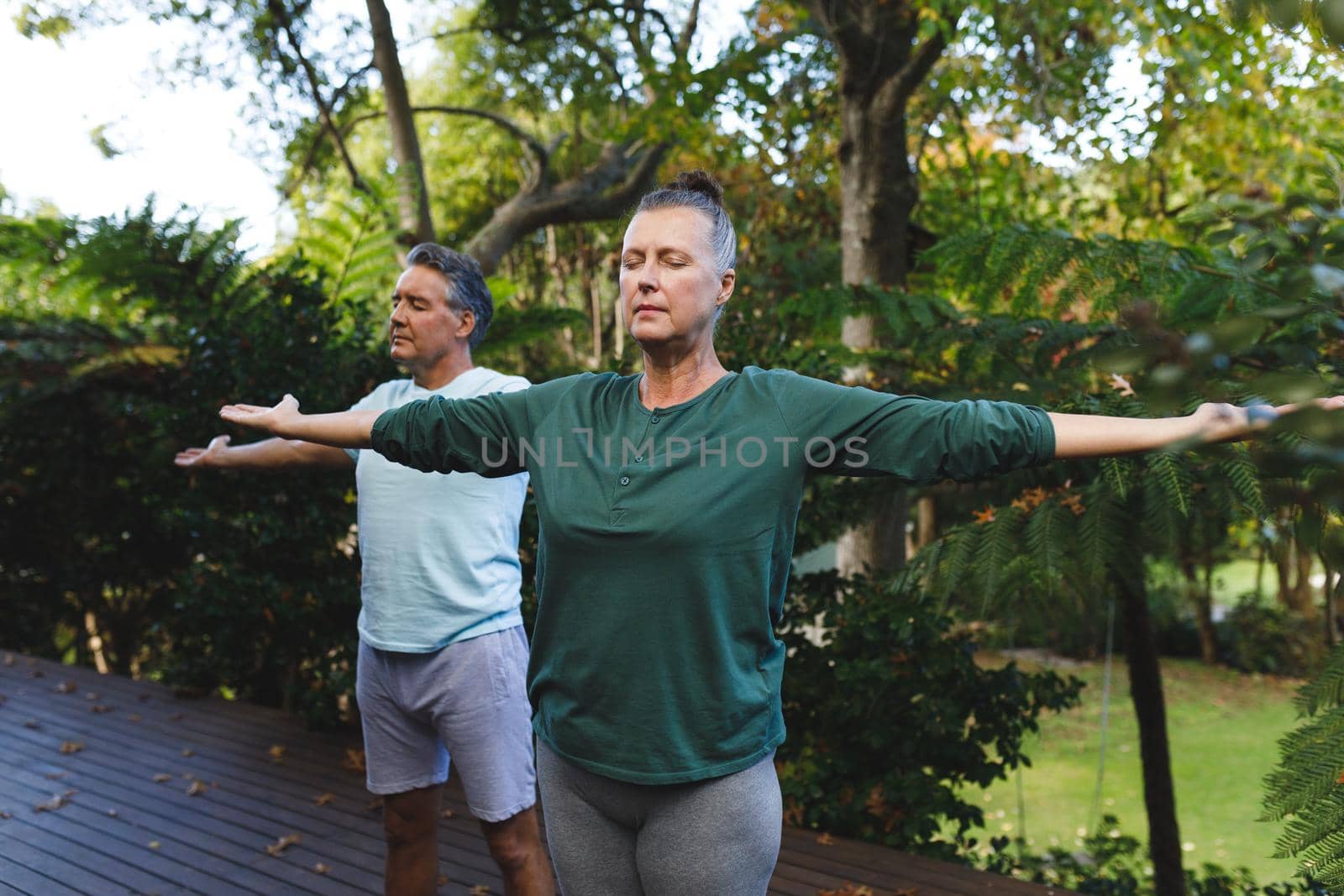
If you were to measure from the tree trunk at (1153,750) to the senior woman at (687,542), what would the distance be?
9.06 ft

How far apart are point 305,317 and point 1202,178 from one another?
6817mm

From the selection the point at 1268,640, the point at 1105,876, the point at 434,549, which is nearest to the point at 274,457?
the point at 434,549

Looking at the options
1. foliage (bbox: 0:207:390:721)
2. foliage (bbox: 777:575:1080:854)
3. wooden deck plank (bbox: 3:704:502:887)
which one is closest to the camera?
wooden deck plank (bbox: 3:704:502:887)

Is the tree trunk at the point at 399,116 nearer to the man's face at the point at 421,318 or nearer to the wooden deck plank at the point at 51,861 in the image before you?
the wooden deck plank at the point at 51,861

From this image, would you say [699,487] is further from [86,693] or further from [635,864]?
[86,693]

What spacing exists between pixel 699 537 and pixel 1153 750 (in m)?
3.43

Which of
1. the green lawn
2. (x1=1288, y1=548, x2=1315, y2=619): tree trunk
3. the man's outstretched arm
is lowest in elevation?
the green lawn

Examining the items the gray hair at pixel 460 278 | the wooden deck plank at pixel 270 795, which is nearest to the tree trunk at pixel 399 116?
the wooden deck plank at pixel 270 795

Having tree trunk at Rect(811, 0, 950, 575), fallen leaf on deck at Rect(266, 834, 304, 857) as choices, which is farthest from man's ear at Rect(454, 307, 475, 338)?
tree trunk at Rect(811, 0, 950, 575)

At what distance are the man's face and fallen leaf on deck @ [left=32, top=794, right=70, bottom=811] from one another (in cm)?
274

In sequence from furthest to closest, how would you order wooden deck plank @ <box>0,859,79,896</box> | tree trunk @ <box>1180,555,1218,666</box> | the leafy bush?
tree trunk @ <box>1180,555,1218,666</box>
the leafy bush
wooden deck plank @ <box>0,859,79,896</box>

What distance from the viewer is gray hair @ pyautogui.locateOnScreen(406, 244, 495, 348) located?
237 cm

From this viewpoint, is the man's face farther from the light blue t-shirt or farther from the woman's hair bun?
the woman's hair bun

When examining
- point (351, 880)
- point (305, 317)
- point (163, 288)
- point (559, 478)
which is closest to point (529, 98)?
point (163, 288)
